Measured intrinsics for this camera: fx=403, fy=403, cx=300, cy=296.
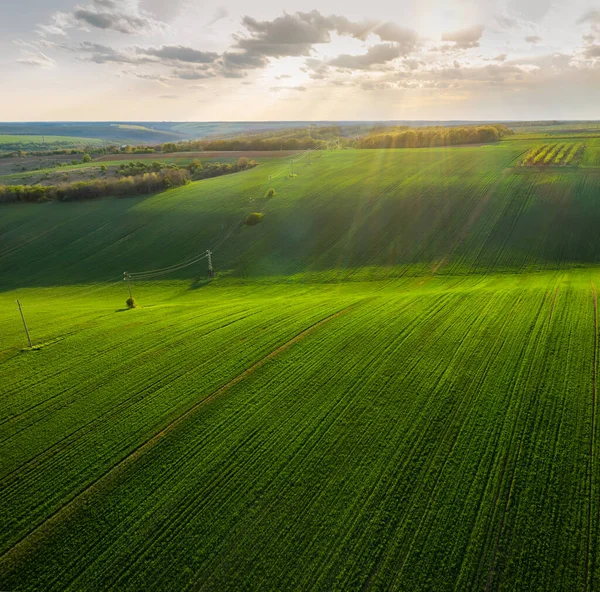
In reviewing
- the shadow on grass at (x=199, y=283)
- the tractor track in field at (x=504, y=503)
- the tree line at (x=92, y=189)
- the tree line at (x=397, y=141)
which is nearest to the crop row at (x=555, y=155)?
the tree line at (x=397, y=141)

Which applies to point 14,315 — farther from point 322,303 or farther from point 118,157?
point 118,157

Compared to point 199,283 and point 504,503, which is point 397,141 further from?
point 504,503

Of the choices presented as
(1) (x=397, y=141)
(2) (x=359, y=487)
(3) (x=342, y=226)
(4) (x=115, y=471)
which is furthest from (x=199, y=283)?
(1) (x=397, y=141)

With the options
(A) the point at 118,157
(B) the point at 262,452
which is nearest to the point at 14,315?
(B) the point at 262,452

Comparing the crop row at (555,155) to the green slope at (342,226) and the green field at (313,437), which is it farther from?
the green field at (313,437)

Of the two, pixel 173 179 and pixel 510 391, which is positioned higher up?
pixel 173 179

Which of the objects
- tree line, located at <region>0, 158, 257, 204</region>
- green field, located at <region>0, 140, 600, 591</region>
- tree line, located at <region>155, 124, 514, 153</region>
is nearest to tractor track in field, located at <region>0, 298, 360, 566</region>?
green field, located at <region>0, 140, 600, 591</region>

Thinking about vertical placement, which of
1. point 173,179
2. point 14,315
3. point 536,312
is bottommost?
point 14,315
